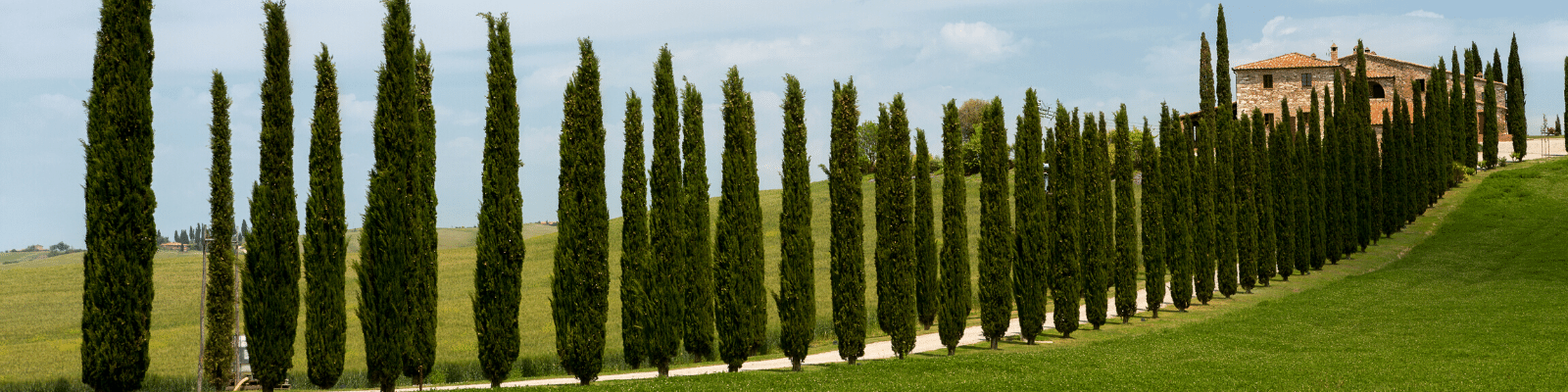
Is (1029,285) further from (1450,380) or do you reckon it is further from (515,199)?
(515,199)

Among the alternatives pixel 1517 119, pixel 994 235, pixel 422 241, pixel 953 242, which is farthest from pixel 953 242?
pixel 1517 119

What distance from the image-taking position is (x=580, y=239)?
1992 cm

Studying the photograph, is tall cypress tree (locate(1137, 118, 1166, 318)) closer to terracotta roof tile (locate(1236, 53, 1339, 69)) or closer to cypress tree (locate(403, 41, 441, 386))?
cypress tree (locate(403, 41, 441, 386))

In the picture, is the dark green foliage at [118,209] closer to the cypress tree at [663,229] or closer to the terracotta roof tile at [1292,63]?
the cypress tree at [663,229]

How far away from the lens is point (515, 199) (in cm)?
1977

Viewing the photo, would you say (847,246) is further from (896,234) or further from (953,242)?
(953,242)

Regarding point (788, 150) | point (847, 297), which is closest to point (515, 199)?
point (788, 150)

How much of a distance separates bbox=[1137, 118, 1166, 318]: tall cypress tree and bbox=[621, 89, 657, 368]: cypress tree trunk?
19356 millimetres

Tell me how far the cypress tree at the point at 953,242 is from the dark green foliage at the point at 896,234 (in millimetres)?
1906

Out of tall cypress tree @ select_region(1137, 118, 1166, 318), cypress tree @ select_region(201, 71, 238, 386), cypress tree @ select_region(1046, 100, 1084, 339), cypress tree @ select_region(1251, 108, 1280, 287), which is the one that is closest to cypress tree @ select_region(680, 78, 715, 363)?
cypress tree @ select_region(201, 71, 238, 386)

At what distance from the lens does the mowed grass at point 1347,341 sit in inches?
816

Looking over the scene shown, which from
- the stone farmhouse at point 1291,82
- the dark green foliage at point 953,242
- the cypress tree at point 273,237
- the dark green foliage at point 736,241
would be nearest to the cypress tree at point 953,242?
the dark green foliage at point 953,242

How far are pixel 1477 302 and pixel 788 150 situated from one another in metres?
27.8

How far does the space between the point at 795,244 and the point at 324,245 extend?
8982 mm
